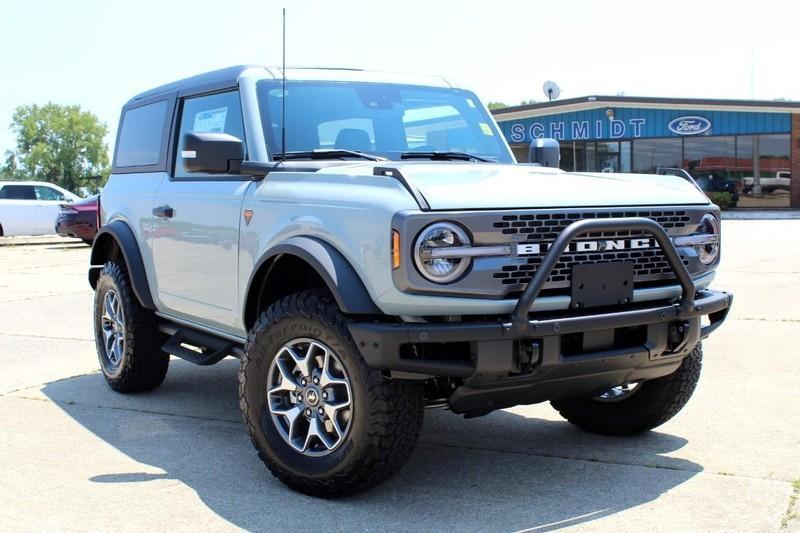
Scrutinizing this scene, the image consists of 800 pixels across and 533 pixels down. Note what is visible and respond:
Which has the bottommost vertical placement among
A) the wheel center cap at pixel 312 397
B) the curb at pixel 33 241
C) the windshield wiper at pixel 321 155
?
the curb at pixel 33 241

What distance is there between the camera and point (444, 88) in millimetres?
5871

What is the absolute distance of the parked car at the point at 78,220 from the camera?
21.2 m

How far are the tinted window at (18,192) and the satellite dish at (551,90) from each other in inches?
719

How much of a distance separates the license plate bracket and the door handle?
2709 millimetres

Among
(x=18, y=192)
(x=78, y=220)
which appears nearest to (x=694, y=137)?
(x=78, y=220)

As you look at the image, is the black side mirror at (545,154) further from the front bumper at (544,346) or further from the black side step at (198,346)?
the black side step at (198,346)

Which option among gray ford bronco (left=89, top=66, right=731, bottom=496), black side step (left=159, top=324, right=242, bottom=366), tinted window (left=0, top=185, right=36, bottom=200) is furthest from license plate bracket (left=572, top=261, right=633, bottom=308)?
tinted window (left=0, top=185, right=36, bottom=200)

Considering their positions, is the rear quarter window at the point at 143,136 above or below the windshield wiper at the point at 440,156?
above

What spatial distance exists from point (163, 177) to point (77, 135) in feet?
387

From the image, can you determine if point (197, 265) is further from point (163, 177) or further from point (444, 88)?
point (444, 88)

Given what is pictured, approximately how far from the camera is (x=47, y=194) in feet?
83.4

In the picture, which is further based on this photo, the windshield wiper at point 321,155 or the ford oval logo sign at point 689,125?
the ford oval logo sign at point 689,125

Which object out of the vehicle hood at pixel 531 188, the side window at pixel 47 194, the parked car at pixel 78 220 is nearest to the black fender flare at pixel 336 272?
the vehicle hood at pixel 531 188

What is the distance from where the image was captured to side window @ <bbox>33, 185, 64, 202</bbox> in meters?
25.2
